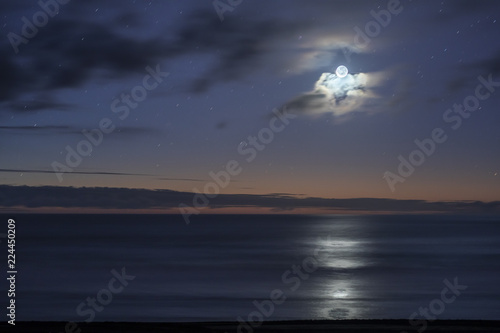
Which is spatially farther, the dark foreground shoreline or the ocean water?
the ocean water

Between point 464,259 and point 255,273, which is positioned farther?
point 464,259

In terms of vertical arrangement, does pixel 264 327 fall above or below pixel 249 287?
below

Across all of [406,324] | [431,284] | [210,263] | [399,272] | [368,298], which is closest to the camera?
[406,324]

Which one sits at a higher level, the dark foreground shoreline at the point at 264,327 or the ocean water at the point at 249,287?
the ocean water at the point at 249,287

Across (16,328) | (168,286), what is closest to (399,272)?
(168,286)

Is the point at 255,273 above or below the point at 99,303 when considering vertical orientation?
above

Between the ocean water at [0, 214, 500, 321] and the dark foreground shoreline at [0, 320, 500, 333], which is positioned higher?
the ocean water at [0, 214, 500, 321]

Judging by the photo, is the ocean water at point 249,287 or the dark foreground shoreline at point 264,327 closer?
the dark foreground shoreline at point 264,327

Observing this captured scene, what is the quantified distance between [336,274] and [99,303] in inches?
1181

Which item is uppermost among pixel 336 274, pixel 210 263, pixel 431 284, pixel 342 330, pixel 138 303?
pixel 210 263

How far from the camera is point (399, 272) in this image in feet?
208

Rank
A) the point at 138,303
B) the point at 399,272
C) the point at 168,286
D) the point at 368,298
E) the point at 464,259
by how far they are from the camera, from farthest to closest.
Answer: the point at 464,259 < the point at 399,272 < the point at 168,286 < the point at 368,298 < the point at 138,303

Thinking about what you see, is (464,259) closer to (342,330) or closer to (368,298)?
(368,298)

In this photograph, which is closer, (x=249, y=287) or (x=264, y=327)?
(x=264, y=327)
